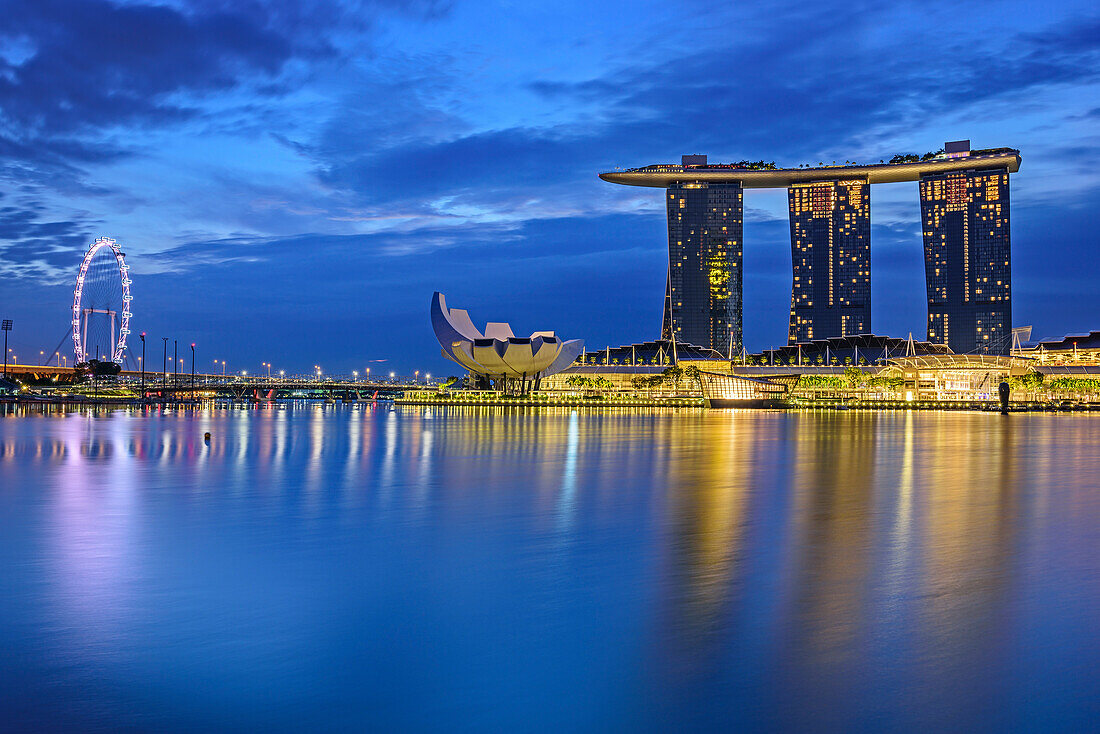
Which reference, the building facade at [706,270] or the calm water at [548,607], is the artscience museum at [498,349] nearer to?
the building facade at [706,270]

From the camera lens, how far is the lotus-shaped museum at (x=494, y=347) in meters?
104

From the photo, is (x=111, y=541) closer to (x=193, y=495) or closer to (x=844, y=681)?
(x=193, y=495)

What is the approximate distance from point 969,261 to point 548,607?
565 ft

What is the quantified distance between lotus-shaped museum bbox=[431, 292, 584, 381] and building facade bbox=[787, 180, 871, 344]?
77935 mm

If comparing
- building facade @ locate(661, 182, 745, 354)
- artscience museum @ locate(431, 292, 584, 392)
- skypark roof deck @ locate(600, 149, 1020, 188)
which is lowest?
artscience museum @ locate(431, 292, 584, 392)

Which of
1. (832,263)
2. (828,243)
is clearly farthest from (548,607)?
(828,243)

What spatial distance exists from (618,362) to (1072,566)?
14275cm

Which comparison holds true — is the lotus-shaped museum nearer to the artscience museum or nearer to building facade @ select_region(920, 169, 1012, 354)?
the artscience museum

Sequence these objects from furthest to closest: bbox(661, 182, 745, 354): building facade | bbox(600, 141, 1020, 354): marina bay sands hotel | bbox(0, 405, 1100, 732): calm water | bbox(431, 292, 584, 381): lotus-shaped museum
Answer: bbox(661, 182, 745, 354): building facade → bbox(600, 141, 1020, 354): marina bay sands hotel → bbox(431, 292, 584, 381): lotus-shaped museum → bbox(0, 405, 1100, 732): calm water

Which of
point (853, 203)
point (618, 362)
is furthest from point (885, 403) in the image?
point (853, 203)

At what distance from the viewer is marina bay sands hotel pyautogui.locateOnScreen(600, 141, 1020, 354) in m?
165

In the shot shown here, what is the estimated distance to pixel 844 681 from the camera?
23.2ft

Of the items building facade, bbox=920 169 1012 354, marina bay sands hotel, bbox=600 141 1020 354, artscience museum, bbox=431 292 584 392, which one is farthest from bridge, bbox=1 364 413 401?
building facade, bbox=920 169 1012 354

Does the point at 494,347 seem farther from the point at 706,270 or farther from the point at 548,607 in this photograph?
the point at 548,607
